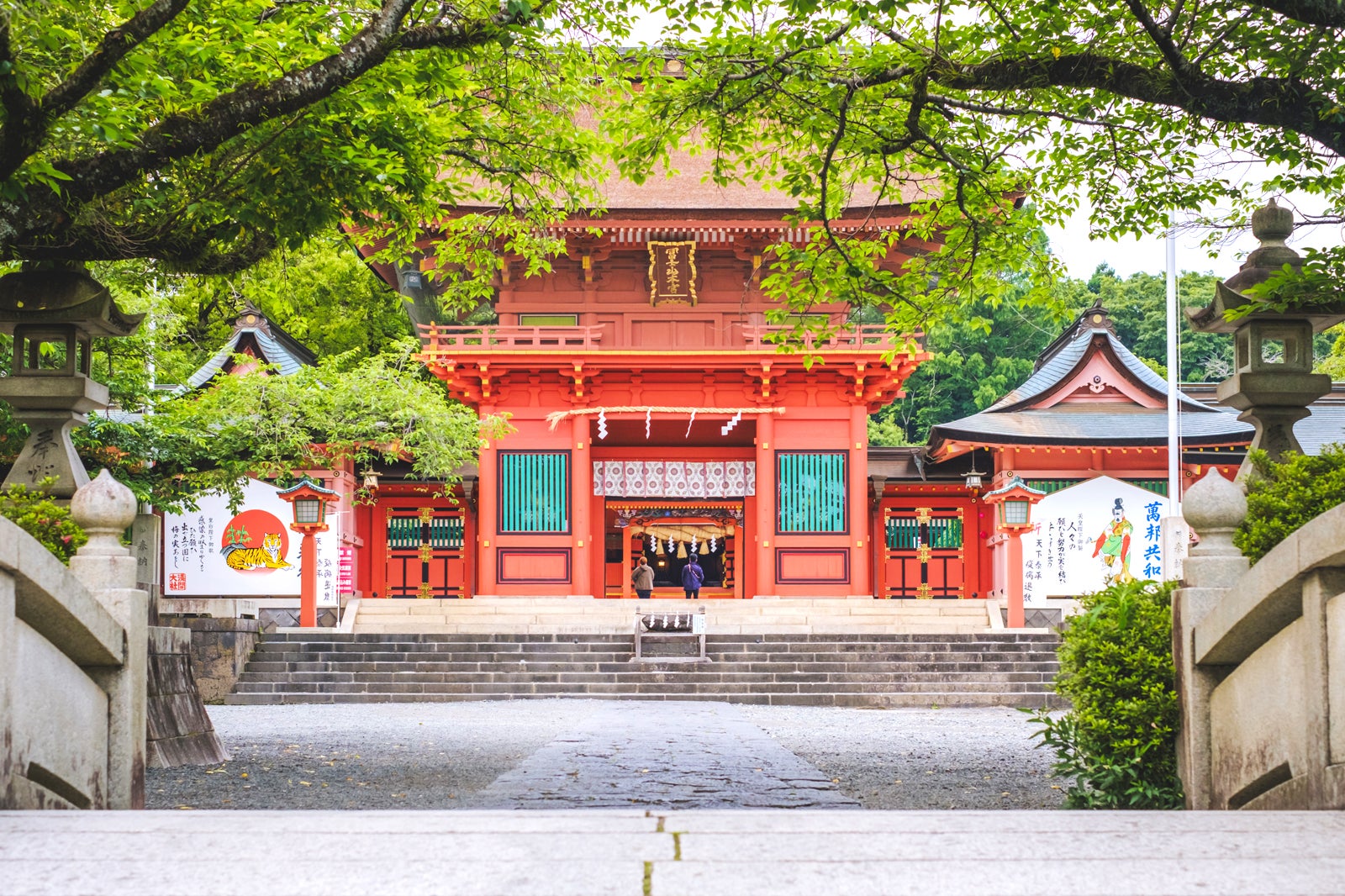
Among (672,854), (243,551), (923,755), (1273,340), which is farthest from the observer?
(243,551)

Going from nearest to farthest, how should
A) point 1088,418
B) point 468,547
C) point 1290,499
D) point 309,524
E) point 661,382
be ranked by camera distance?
point 1290,499 < point 309,524 < point 661,382 < point 1088,418 < point 468,547

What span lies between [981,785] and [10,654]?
5633 millimetres

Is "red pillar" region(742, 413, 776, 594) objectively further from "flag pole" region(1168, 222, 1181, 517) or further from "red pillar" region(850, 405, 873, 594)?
"flag pole" region(1168, 222, 1181, 517)

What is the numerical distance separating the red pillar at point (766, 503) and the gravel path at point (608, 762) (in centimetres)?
797

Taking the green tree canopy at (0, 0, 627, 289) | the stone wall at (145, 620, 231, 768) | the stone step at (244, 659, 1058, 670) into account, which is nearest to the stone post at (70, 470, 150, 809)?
the green tree canopy at (0, 0, 627, 289)

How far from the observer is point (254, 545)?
70.3ft

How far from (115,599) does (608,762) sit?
3.06m

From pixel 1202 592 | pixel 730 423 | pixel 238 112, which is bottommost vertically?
pixel 1202 592

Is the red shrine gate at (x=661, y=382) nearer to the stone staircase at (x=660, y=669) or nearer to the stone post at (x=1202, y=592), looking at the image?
the stone staircase at (x=660, y=669)

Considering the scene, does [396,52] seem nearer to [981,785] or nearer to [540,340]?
[981,785]

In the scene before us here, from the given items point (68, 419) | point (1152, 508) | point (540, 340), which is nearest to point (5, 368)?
point (68, 419)

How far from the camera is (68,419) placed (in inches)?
321

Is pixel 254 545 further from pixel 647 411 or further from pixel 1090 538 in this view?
pixel 1090 538

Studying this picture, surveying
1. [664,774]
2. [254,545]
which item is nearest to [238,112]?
A: [664,774]
